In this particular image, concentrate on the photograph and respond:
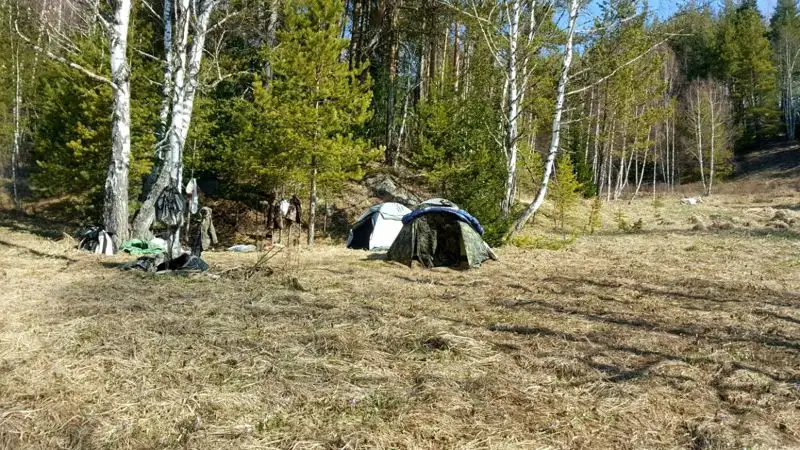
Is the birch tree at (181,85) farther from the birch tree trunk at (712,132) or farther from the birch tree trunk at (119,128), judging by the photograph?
the birch tree trunk at (712,132)

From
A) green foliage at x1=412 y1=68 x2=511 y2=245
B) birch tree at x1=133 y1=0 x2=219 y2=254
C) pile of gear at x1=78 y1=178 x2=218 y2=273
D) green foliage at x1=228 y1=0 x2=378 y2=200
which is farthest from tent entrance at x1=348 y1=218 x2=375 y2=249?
birch tree at x1=133 y1=0 x2=219 y2=254

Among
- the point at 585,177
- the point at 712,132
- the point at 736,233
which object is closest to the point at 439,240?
the point at 736,233

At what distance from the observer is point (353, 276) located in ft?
24.3

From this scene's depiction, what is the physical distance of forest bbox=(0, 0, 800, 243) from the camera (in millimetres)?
10734

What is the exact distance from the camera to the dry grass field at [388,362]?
2861 millimetres

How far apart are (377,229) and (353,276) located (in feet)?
22.4

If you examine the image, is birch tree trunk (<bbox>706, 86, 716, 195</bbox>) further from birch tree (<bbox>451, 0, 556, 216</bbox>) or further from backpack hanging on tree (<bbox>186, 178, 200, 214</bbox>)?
backpack hanging on tree (<bbox>186, 178, 200, 214</bbox>)

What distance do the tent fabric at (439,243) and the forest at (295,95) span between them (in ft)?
7.70

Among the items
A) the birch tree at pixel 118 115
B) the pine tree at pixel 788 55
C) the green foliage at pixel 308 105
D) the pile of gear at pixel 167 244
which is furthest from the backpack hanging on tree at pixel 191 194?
the pine tree at pixel 788 55

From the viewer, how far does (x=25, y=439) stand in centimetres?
269

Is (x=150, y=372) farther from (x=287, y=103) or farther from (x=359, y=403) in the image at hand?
(x=287, y=103)

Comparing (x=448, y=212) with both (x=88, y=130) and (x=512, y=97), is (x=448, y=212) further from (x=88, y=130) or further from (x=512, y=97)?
(x=88, y=130)

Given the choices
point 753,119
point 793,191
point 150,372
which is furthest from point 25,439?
point 753,119

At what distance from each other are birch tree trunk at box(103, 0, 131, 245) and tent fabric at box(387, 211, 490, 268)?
545 centimetres
